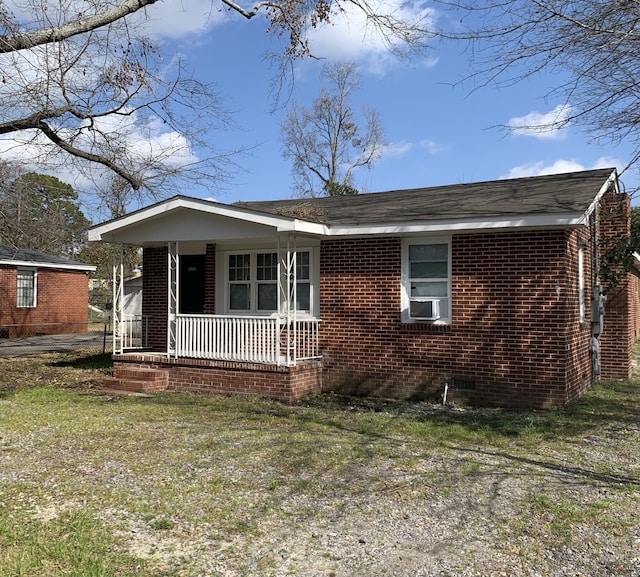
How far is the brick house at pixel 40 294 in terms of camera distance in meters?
23.4

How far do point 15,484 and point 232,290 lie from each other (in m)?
→ 7.15

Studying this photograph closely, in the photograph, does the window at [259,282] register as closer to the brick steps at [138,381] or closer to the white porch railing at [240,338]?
the white porch railing at [240,338]

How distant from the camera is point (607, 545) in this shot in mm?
4102

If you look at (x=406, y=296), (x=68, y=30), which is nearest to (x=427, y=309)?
(x=406, y=296)

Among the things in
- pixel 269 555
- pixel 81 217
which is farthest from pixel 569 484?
pixel 81 217

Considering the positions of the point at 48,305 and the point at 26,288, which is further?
the point at 48,305

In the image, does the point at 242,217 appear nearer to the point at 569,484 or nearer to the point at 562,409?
the point at 562,409

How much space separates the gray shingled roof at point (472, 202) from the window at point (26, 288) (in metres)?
16.1

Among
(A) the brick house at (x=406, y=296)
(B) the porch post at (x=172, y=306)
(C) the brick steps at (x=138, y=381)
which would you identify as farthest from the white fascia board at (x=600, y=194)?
(C) the brick steps at (x=138, y=381)

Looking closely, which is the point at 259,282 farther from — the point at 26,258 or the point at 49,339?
the point at 26,258

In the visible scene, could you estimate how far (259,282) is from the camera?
11883 mm

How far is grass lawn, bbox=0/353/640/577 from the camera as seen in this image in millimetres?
3918

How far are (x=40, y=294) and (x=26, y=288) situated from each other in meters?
0.67

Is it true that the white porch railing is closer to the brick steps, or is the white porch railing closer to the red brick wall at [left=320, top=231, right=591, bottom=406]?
the red brick wall at [left=320, top=231, right=591, bottom=406]
